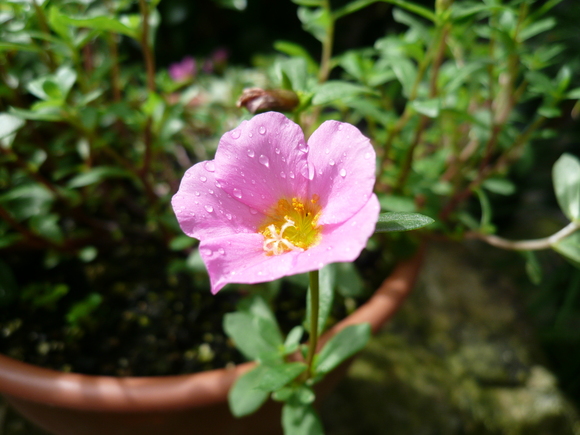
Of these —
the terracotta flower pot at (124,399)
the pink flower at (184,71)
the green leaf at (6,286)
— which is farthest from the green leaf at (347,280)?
the pink flower at (184,71)

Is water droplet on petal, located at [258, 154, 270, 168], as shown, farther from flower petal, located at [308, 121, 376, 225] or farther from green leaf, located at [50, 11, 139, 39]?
green leaf, located at [50, 11, 139, 39]

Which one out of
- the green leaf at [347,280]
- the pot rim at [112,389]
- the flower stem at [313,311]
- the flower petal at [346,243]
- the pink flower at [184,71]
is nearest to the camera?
the flower petal at [346,243]

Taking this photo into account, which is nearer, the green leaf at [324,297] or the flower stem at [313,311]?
the flower stem at [313,311]

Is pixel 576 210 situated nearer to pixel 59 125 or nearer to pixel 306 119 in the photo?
pixel 306 119

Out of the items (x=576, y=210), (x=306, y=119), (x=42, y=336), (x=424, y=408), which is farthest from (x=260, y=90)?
(x=424, y=408)

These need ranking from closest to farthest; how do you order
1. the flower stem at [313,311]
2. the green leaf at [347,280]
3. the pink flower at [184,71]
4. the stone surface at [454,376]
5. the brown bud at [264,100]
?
the flower stem at [313,311]
the brown bud at [264,100]
the green leaf at [347,280]
the stone surface at [454,376]
the pink flower at [184,71]

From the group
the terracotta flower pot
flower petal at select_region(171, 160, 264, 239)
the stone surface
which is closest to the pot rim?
the terracotta flower pot

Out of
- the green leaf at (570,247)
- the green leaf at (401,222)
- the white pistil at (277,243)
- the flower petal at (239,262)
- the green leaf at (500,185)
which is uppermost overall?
the green leaf at (401,222)

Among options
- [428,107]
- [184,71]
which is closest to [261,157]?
[428,107]

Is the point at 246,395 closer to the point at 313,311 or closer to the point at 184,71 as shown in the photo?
the point at 313,311

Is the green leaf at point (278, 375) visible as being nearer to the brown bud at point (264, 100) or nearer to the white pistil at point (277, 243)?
the white pistil at point (277, 243)
